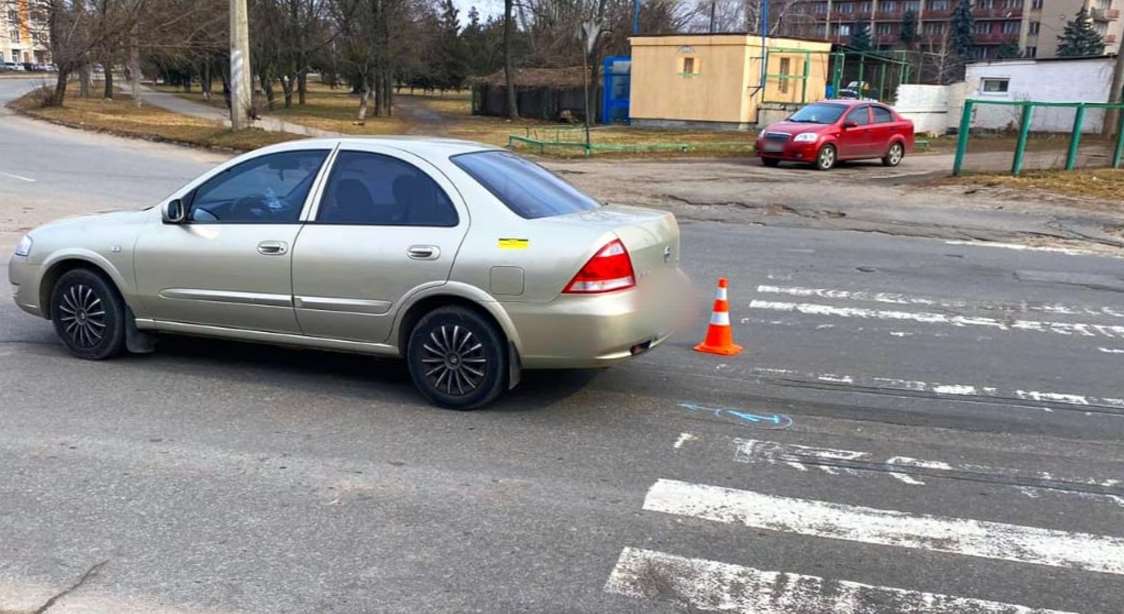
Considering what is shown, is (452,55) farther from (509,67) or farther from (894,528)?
(894,528)

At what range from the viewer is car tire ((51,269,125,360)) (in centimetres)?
639

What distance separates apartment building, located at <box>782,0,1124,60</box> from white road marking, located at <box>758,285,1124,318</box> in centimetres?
7438

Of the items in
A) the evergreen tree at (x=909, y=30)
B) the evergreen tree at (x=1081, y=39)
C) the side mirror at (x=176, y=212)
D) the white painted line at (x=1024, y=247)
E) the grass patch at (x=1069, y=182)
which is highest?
the evergreen tree at (x=909, y=30)

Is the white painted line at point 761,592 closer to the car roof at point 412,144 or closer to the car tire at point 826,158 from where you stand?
the car roof at point 412,144

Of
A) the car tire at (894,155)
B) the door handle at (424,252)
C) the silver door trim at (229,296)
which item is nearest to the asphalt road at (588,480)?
the silver door trim at (229,296)

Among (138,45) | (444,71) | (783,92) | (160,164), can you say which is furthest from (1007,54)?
(160,164)

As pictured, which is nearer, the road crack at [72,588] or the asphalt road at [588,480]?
the road crack at [72,588]

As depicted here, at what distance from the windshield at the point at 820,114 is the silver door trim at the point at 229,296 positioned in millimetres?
19231

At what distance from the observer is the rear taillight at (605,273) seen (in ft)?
17.3

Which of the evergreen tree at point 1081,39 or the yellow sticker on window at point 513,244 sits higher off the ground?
the evergreen tree at point 1081,39

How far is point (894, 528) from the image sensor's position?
13.7ft

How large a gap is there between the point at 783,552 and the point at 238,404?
135 inches

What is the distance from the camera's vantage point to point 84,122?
34.4 m

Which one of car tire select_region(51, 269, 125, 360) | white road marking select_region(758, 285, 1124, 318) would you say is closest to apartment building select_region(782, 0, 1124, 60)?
white road marking select_region(758, 285, 1124, 318)
